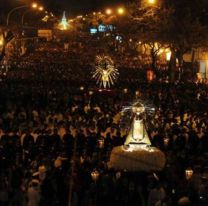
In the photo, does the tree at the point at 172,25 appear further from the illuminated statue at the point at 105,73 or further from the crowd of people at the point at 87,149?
the crowd of people at the point at 87,149

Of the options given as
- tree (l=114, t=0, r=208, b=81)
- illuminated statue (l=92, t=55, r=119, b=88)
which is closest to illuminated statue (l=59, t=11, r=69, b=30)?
tree (l=114, t=0, r=208, b=81)

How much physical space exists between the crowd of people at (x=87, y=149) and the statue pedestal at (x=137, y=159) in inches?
8.3

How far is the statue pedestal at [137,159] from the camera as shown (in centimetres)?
1508

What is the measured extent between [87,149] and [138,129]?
63.8 inches

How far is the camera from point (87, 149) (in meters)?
15.1

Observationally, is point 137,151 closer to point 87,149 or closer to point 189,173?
point 87,149

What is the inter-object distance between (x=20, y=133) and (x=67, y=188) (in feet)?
19.6

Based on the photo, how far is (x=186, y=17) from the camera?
3788 cm

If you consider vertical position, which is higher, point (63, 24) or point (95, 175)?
point (63, 24)

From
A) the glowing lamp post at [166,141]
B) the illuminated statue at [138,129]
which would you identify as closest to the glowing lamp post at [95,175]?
the illuminated statue at [138,129]

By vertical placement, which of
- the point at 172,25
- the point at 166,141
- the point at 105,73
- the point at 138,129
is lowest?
the point at 166,141

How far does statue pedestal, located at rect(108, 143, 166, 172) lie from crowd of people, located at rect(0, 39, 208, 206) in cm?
21

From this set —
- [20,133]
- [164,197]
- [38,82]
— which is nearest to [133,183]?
[164,197]

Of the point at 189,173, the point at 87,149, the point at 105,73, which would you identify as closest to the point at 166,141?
the point at 87,149
